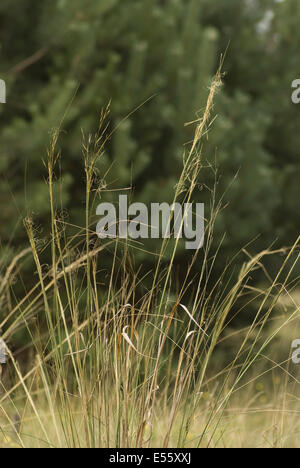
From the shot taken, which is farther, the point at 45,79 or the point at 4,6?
the point at 45,79

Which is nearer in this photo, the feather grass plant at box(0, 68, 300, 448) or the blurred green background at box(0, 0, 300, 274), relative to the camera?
Answer: the feather grass plant at box(0, 68, 300, 448)

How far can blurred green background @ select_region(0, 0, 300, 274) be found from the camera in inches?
271

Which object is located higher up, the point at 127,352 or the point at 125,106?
the point at 125,106

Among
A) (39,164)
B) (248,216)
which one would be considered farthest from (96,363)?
(248,216)

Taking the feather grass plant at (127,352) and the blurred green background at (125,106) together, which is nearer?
the feather grass plant at (127,352)

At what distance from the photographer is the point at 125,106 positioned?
7.28 meters

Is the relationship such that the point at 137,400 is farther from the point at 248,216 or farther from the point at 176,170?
the point at 248,216

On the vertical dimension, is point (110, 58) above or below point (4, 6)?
below

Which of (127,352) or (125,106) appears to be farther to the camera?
(125,106)

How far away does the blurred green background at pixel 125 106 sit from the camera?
6879mm

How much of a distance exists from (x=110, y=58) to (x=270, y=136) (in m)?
3.58

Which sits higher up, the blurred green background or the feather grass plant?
the blurred green background

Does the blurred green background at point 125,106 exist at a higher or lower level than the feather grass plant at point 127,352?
higher
